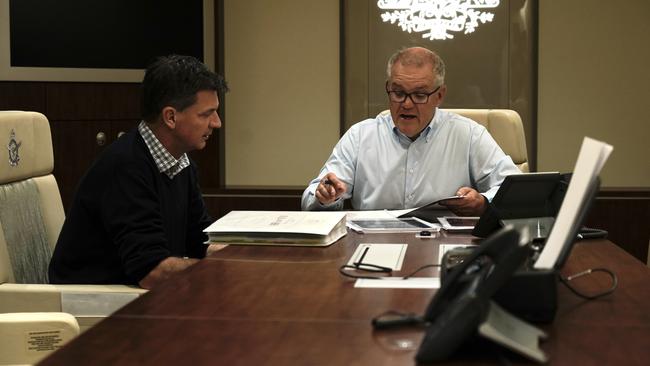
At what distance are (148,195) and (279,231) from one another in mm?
383

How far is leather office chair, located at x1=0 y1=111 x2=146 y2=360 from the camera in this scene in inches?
89.0

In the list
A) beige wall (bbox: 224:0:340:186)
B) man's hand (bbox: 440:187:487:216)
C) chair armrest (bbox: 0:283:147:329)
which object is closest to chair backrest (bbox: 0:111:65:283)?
chair armrest (bbox: 0:283:147:329)

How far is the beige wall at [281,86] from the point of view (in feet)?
18.2

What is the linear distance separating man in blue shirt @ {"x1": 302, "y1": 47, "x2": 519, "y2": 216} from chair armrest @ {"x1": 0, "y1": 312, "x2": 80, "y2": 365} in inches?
56.5

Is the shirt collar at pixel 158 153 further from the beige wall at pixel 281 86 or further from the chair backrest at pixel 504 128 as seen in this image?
the beige wall at pixel 281 86

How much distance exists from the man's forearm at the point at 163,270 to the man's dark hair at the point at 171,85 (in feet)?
1.72

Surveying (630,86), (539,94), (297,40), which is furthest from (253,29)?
(630,86)

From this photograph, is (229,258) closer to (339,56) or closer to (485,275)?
(485,275)

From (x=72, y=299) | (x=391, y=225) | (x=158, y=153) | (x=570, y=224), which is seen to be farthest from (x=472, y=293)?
(x=158, y=153)

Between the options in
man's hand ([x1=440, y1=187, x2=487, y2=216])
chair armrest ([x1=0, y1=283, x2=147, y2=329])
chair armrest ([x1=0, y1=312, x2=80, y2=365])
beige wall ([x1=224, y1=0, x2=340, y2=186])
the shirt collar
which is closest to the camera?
chair armrest ([x1=0, y1=312, x2=80, y2=365])

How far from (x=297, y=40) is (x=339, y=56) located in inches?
11.0

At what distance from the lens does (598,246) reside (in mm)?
2383

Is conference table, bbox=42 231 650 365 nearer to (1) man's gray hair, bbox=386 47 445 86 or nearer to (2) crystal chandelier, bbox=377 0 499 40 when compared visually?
(1) man's gray hair, bbox=386 47 445 86

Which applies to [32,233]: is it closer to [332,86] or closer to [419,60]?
[419,60]
